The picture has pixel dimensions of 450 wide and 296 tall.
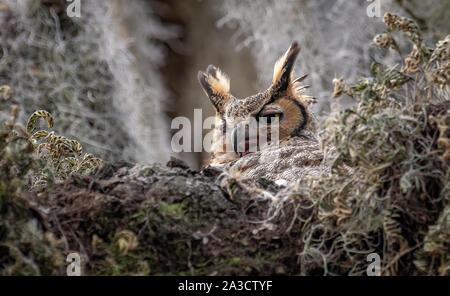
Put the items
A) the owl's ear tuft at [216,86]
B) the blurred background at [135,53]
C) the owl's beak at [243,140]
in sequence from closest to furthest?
the owl's beak at [243,140] → the owl's ear tuft at [216,86] → the blurred background at [135,53]

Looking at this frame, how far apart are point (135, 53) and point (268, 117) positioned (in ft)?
14.1

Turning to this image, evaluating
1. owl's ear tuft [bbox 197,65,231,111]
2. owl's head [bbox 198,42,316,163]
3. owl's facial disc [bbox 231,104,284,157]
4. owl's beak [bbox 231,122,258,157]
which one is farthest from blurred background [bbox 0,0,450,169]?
owl's ear tuft [bbox 197,65,231,111]

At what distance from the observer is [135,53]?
731cm

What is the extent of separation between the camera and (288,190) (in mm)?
1704

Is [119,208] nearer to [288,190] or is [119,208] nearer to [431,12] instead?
[288,190]

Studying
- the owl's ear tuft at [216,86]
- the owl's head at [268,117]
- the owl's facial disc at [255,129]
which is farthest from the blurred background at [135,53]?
the owl's ear tuft at [216,86]

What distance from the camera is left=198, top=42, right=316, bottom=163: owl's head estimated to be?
331 centimetres

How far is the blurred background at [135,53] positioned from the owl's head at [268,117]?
0.24 meters

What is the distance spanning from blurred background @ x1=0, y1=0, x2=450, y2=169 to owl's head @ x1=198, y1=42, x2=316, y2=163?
0.24 m

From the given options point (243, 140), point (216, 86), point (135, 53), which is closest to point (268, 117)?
point (243, 140)

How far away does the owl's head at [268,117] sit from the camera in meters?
3.31

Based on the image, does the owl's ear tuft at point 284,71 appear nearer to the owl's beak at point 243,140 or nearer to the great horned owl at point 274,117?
the great horned owl at point 274,117

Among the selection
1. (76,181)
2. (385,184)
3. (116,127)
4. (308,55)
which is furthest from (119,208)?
(308,55)
